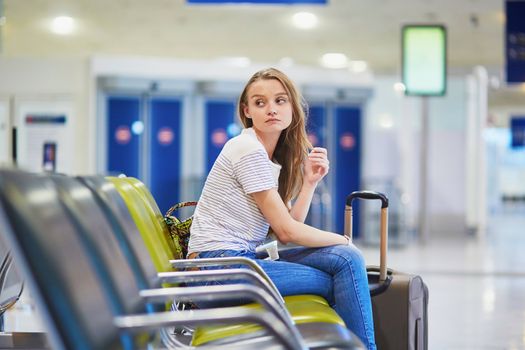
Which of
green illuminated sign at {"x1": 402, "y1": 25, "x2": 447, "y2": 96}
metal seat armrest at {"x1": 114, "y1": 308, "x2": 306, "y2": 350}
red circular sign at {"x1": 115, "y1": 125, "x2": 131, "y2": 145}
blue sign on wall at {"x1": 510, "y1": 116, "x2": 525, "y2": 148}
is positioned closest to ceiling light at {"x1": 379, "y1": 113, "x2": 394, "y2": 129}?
green illuminated sign at {"x1": 402, "y1": 25, "x2": 447, "y2": 96}

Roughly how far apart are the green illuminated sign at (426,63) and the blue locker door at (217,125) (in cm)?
312

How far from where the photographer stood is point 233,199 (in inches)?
112

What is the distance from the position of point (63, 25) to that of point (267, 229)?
986 centimetres

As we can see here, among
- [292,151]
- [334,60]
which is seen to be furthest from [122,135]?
[292,151]

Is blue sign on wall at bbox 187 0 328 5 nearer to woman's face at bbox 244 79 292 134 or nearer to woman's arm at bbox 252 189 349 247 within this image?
woman's face at bbox 244 79 292 134

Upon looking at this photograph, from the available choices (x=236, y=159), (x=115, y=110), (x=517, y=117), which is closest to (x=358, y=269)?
(x=236, y=159)

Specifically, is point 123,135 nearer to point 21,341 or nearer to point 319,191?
point 319,191

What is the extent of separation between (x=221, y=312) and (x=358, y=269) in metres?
1.10

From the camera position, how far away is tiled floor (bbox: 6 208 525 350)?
5.08 metres

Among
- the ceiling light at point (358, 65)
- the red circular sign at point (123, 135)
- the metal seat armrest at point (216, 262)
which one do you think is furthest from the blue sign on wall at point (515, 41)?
the metal seat armrest at point (216, 262)

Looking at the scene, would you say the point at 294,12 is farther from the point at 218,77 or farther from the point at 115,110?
the point at 115,110

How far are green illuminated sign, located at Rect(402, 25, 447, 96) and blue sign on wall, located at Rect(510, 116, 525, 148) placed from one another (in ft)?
55.8

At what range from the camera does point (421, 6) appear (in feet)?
34.3

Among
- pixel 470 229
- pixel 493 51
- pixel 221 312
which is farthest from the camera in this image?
pixel 470 229
